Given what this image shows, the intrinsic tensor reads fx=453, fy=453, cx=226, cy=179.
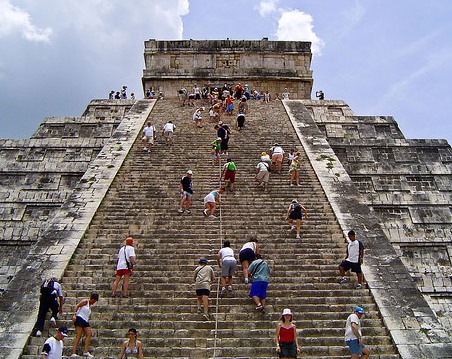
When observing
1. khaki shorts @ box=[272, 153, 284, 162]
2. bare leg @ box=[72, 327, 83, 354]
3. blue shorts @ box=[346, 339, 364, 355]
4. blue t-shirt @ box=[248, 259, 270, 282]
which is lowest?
blue shorts @ box=[346, 339, 364, 355]

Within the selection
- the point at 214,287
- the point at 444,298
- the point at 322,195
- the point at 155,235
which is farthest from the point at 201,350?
the point at 444,298

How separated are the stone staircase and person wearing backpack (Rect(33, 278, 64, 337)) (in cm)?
29

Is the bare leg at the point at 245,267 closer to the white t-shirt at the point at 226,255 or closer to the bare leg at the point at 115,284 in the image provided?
the white t-shirt at the point at 226,255

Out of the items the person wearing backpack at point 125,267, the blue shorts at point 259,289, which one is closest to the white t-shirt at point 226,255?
the blue shorts at point 259,289

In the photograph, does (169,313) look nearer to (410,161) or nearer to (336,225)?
(336,225)

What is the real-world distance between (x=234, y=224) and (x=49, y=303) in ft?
16.1

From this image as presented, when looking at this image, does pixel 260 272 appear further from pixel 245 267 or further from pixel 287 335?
pixel 287 335

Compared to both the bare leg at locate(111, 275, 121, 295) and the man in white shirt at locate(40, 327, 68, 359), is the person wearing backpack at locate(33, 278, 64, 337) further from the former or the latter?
the man in white shirt at locate(40, 327, 68, 359)

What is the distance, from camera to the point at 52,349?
6.95 metres

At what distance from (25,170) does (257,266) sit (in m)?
10.6

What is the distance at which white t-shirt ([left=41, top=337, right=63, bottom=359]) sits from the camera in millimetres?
6902

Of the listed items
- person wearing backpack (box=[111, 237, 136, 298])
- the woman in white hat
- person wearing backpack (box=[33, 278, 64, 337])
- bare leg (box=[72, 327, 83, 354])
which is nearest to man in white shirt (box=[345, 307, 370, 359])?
the woman in white hat

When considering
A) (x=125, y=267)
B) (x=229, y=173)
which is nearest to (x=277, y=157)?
(x=229, y=173)

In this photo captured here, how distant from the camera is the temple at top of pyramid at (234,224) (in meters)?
8.24
